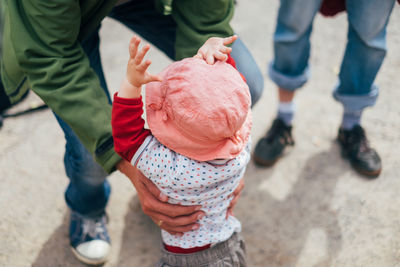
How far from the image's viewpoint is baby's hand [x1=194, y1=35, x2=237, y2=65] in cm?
105

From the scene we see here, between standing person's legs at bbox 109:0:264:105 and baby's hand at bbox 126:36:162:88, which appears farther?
standing person's legs at bbox 109:0:264:105

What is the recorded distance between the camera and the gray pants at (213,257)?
1250 millimetres

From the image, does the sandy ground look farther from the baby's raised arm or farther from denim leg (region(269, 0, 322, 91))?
the baby's raised arm

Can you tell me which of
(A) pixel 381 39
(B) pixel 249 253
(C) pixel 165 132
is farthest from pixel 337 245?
(C) pixel 165 132

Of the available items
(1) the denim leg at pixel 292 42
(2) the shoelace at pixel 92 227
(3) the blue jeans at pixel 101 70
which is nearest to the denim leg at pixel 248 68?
(3) the blue jeans at pixel 101 70

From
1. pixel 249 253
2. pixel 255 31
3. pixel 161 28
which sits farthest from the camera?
pixel 255 31

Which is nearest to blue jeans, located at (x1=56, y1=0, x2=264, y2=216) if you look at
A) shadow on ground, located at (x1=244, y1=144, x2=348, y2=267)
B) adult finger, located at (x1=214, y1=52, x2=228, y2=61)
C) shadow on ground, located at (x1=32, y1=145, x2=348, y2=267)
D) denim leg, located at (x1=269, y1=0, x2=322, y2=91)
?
shadow on ground, located at (x1=32, y1=145, x2=348, y2=267)

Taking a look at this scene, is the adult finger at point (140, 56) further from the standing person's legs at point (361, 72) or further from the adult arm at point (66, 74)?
the standing person's legs at point (361, 72)

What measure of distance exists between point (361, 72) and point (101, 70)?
117 centimetres

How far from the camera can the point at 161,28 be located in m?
1.52

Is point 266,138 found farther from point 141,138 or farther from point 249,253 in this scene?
point 141,138

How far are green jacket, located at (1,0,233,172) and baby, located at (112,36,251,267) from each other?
0.16m

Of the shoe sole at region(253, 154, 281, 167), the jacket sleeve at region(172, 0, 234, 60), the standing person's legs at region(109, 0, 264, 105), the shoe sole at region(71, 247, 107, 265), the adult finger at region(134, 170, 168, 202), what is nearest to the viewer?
the adult finger at region(134, 170, 168, 202)

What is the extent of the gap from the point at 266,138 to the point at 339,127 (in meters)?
0.41
